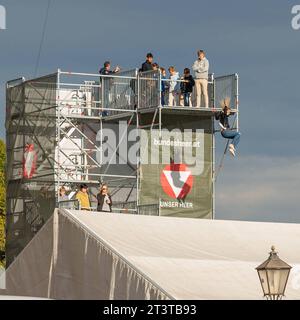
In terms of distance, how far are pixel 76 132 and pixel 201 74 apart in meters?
4.22

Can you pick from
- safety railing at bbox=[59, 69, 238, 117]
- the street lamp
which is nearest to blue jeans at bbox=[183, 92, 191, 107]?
safety railing at bbox=[59, 69, 238, 117]

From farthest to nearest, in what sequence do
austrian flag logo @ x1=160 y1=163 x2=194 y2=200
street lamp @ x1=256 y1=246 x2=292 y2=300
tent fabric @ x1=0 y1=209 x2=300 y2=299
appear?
austrian flag logo @ x1=160 y1=163 x2=194 y2=200 → tent fabric @ x1=0 y1=209 x2=300 y2=299 → street lamp @ x1=256 y1=246 x2=292 y2=300

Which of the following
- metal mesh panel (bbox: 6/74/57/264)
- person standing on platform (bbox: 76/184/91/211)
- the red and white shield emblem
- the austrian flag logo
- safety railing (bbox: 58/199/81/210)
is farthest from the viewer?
the austrian flag logo

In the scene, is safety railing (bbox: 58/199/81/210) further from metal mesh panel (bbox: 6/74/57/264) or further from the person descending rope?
the person descending rope

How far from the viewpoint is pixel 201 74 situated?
43.0m

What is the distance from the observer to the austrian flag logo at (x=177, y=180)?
44.8m

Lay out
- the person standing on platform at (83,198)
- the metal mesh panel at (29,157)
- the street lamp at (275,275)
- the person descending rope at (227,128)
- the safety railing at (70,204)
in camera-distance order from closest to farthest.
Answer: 1. the street lamp at (275,275)
2. the safety railing at (70,204)
3. the person standing on platform at (83,198)
4. the metal mesh panel at (29,157)
5. the person descending rope at (227,128)

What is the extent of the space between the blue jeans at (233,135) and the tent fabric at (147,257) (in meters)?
5.98

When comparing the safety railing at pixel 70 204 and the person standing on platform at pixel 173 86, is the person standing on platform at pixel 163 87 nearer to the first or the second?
the person standing on platform at pixel 173 86

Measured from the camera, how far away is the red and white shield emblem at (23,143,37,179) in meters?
42.0

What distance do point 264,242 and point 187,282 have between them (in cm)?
621

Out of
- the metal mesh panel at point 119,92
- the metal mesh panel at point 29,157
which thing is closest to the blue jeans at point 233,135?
the metal mesh panel at point 119,92

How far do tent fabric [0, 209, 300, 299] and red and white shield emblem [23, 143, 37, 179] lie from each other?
4.58 meters

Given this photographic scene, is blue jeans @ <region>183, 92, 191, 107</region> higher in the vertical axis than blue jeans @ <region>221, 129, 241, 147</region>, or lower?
higher
